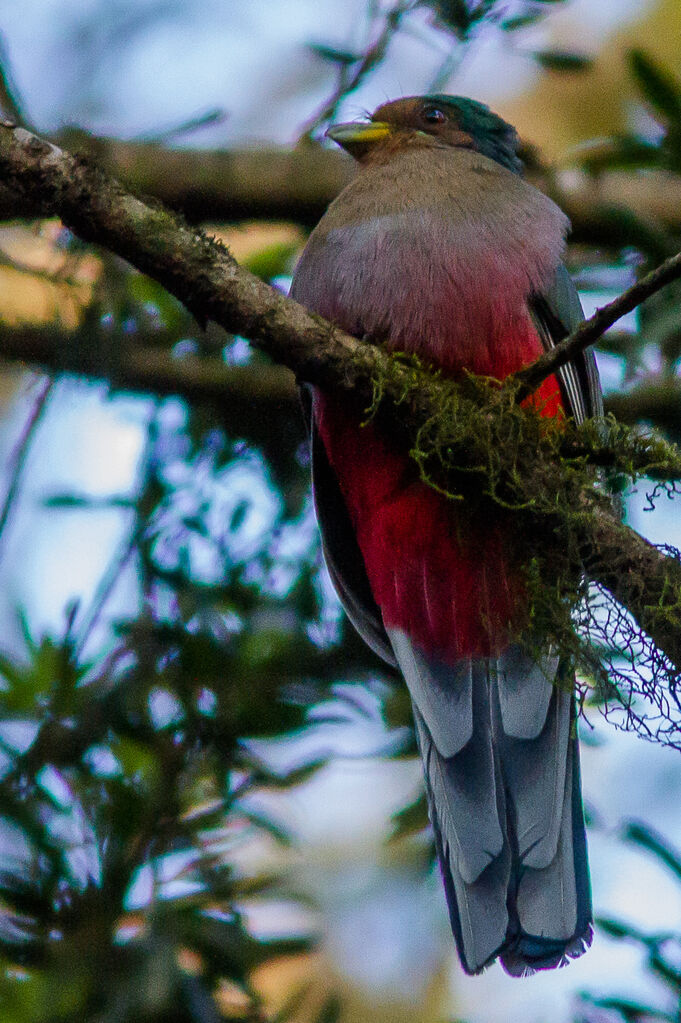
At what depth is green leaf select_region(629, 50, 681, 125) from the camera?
419cm

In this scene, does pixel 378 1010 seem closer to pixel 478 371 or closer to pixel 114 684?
pixel 114 684

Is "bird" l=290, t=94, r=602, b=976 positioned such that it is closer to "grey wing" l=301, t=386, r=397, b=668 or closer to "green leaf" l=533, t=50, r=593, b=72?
"grey wing" l=301, t=386, r=397, b=668

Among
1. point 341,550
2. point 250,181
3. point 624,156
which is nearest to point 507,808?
point 341,550

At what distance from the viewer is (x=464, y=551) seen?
300cm

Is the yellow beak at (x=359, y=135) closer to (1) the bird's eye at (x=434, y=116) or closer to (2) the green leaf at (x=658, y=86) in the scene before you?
(1) the bird's eye at (x=434, y=116)

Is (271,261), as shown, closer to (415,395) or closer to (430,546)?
(430,546)

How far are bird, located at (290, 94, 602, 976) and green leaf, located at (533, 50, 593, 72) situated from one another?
1.00m

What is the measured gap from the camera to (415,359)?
9.17 ft

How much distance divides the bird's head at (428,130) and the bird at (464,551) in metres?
0.38

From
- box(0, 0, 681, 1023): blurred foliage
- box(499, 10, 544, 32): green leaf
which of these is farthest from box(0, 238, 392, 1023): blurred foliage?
box(499, 10, 544, 32): green leaf

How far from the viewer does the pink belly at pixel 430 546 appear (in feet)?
9.74

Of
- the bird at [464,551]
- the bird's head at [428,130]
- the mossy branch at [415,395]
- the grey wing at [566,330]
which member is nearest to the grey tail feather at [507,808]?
the bird at [464,551]

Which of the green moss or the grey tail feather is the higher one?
the green moss

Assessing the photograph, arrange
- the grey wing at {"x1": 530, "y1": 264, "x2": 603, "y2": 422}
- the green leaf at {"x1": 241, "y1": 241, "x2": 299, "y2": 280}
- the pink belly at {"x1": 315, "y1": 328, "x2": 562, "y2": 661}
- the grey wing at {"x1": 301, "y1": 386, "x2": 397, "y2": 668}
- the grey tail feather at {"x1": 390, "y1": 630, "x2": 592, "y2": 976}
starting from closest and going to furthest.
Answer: the grey tail feather at {"x1": 390, "y1": 630, "x2": 592, "y2": 976}
the pink belly at {"x1": 315, "y1": 328, "x2": 562, "y2": 661}
the grey wing at {"x1": 530, "y1": 264, "x2": 603, "y2": 422}
the grey wing at {"x1": 301, "y1": 386, "x2": 397, "y2": 668}
the green leaf at {"x1": 241, "y1": 241, "x2": 299, "y2": 280}
